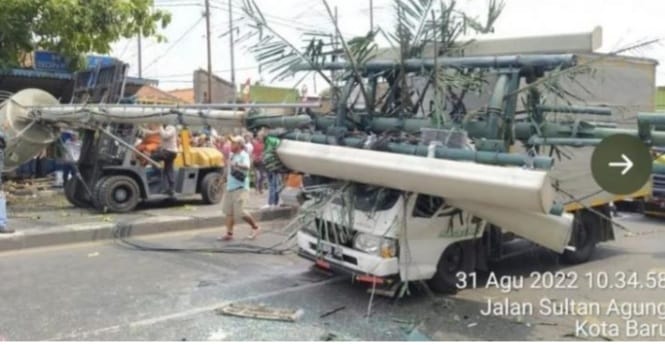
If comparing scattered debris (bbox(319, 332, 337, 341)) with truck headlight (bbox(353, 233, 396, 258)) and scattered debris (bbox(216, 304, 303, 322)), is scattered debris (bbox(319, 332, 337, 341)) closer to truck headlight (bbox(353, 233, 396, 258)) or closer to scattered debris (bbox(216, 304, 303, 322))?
scattered debris (bbox(216, 304, 303, 322))

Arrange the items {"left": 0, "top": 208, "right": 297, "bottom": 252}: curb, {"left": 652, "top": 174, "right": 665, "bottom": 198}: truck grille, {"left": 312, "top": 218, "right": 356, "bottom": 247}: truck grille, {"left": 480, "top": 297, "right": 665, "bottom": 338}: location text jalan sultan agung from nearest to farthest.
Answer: {"left": 480, "top": 297, "right": 665, "bottom": 338}: location text jalan sultan agung → {"left": 312, "top": 218, "right": 356, "bottom": 247}: truck grille → {"left": 0, "top": 208, "right": 297, "bottom": 252}: curb → {"left": 652, "top": 174, "right": 665, "bottom": 198}: truck grille

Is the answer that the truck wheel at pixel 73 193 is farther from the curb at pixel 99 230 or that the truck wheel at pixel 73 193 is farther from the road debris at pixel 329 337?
the road debris at pixel 329 337

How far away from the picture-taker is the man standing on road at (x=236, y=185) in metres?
10.5

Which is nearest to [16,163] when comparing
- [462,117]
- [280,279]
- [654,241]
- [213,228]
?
[213,228]

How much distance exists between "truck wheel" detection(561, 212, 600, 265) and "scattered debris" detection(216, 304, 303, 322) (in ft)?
14.5

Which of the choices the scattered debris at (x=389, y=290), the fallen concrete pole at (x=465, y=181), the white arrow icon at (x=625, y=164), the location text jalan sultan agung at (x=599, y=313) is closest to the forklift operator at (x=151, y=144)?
the fallen concrete pole at (x=465, y=181)

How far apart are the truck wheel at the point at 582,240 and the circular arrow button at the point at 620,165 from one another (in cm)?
451

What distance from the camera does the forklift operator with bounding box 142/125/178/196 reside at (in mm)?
13492

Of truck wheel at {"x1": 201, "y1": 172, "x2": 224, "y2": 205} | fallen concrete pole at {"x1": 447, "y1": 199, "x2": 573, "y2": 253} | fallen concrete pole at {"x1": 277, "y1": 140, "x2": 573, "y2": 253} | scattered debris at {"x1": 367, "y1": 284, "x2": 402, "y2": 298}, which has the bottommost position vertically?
scattered debris at {"x1": 367, "y1": 284, "x2": 402, "y2": 298}

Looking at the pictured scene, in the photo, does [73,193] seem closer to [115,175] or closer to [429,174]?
[115,175]

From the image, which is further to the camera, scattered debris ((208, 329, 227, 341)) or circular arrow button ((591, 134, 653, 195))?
scattered debris ((208, 329, 227, 341))

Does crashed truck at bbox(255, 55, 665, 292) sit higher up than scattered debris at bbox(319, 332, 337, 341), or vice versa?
crashed truck at bbox(255, 55, 665, 292)

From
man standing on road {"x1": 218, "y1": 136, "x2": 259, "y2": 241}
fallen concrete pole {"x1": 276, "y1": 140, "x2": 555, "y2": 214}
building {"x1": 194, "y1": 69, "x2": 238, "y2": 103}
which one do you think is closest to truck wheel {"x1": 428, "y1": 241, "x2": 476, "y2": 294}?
fallen concrete pole {"x1": 276, "y1": 140, "x2": 555, "y2": 214}

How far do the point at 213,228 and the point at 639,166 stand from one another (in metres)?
8.67
